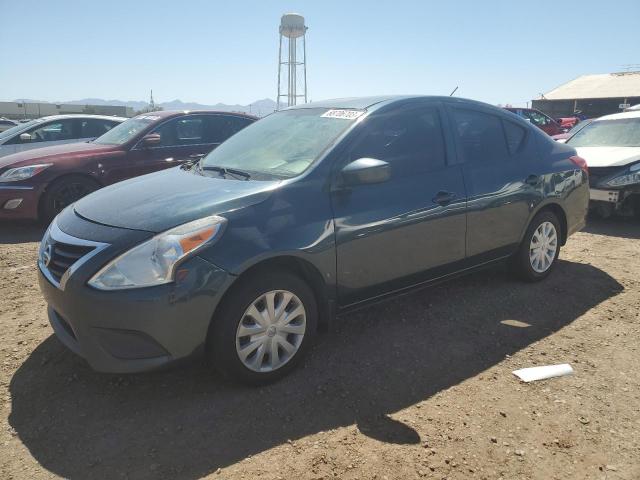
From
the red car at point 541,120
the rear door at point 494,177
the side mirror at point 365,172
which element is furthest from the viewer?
the red car at point 541,120

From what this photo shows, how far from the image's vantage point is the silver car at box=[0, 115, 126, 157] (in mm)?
8891

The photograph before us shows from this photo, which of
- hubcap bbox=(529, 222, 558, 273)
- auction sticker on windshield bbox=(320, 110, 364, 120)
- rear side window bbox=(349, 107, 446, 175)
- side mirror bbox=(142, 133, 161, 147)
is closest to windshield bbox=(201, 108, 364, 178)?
auction sticker on windshield bbox=(320, 110, 364, 120)

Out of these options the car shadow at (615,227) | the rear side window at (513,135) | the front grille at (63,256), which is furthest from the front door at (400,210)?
the car shadow at (615,227)

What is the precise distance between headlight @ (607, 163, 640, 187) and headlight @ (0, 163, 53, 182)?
7445mm

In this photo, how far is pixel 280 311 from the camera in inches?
113

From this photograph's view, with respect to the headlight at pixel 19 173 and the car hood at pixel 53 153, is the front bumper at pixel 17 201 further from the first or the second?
the car hood at pixel 53 153

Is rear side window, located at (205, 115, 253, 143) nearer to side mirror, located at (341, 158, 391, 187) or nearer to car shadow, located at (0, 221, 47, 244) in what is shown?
car shadow, located at (0, 221, 47, 244)

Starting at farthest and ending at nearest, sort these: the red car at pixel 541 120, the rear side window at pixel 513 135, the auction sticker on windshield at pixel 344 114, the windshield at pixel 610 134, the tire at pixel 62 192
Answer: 1. the red car at pixel 541 120
2. the windshield at pixel 610 134
3. the tire at pixel 62 192
4. the rear side window at pixel 513 135
5. the auction sticker on windshield at pixel 344 114

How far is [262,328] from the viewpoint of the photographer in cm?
280

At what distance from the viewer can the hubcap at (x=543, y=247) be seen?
4484 millimetres

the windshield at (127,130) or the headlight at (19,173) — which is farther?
the windshield at (127,130)

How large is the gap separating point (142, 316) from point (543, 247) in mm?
3628

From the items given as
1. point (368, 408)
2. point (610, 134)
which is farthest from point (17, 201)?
point (610, 134)

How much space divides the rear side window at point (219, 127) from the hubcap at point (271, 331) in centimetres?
517
